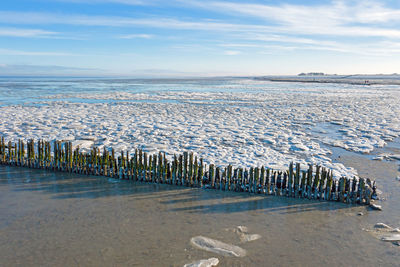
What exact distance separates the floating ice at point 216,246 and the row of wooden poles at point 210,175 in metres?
2.77

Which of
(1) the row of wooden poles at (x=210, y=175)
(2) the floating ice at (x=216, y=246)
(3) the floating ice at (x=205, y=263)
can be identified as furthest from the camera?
(1) the row of wooden poles at (x=210, y=175)

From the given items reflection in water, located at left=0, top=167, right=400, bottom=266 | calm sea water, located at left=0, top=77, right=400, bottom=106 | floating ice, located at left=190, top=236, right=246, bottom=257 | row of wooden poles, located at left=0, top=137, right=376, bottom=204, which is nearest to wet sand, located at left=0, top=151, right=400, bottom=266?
reflection in water, located at left=0, top=167, right=400, bottom=266

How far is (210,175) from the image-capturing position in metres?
9.03

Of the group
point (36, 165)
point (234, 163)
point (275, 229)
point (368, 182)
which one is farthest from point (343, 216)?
point (36, 165)

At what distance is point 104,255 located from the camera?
5.69 m

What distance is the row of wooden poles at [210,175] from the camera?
8250 millimetres

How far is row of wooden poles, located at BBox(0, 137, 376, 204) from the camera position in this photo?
8.25 meters

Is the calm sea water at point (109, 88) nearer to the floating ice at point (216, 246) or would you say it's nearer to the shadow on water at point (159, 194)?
the shadow on water at point (159, 194)

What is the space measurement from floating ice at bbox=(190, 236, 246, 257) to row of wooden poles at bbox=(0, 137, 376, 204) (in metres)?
2.77

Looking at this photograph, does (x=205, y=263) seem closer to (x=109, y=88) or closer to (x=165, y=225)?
(x=165, y=225)

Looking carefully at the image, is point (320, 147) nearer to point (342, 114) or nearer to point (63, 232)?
point (63, 232)

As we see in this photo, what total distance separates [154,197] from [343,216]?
Result: 499 centimetres

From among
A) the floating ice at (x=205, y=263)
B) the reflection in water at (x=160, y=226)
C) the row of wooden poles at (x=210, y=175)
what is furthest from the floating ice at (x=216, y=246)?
the row of wooden poles at (x=210, y=175)

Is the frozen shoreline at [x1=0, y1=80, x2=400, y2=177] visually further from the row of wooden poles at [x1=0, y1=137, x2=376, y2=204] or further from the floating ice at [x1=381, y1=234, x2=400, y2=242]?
the floating ice at [x1=381, y1=234, x2=400, y2=242]
